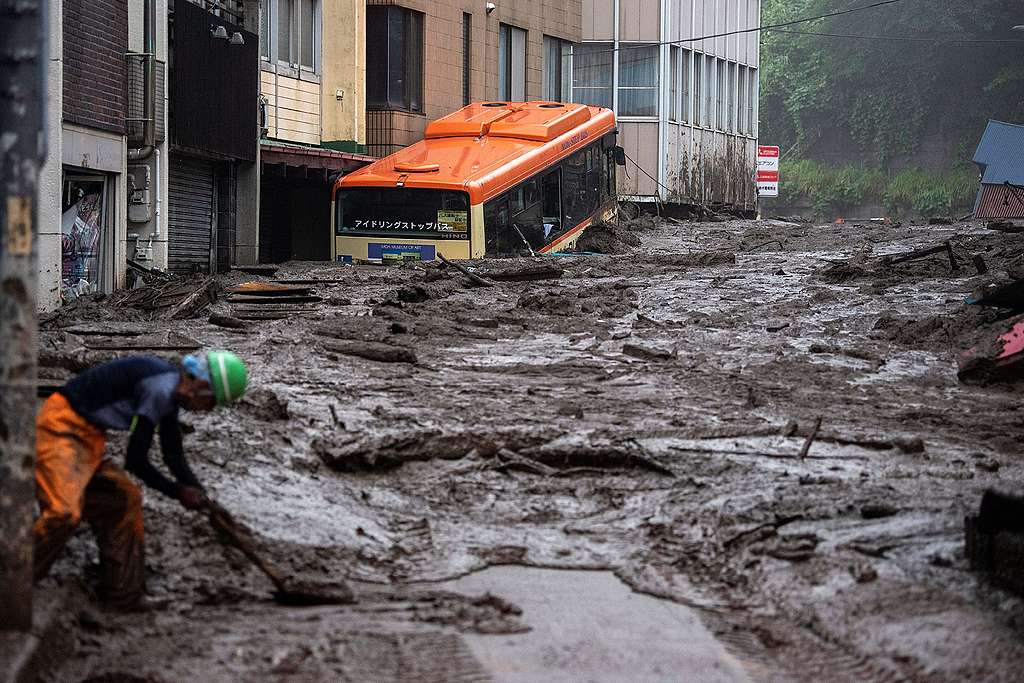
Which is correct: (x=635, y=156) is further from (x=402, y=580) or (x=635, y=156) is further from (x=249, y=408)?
(x=402, y=580)

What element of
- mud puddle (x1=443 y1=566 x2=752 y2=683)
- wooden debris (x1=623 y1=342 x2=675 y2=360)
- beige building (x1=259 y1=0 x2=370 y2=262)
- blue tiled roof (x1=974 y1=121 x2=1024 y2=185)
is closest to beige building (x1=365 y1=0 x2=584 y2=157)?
beige building (x1=259 y1=0 x2=370 y2=262)

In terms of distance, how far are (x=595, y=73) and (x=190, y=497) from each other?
120ft

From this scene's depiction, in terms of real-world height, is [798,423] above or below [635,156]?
below

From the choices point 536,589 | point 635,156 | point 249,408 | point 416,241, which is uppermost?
point 635,156

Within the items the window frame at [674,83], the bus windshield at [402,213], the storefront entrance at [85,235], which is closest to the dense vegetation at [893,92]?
the window frame at [674,83]

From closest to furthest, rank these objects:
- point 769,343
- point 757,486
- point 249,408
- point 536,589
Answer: point 536,589 < point 757,486 < point 249,408 < point 769,343

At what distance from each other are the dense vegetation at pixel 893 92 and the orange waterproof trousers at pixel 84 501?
204 ft

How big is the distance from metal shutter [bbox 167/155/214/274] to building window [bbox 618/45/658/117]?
20471 millimetres

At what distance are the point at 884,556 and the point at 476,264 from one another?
49.1 ft

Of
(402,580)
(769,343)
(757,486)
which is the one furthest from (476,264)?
(402,580)

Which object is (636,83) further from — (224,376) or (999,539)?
(224,376)

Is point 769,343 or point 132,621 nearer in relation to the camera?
point 132,621

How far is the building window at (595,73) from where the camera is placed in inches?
1676

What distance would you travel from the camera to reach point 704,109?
149 feet
